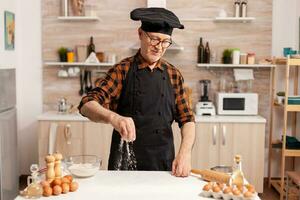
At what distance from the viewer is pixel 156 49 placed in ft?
6.94

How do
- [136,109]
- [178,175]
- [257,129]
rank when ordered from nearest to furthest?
[178,175] < [136,109] < [257,129]

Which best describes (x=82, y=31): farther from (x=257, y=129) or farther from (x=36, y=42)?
(x=257, y=129)

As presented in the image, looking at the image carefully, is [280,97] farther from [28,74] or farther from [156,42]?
[28,74]

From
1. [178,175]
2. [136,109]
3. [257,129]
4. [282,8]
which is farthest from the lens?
[282,8]

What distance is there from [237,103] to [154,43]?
255 cm

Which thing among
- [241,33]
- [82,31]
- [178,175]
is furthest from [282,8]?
[178,175]

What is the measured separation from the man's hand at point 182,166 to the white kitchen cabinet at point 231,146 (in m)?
2.17

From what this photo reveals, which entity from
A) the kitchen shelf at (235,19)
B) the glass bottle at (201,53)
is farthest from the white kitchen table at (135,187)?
the kitchen shelf at (235,19)

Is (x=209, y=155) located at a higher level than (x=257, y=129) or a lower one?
A: lower

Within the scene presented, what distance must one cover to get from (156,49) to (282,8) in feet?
9.80

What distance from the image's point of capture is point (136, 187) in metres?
1.88

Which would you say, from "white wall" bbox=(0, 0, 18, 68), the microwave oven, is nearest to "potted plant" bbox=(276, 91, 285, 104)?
the microwave oven

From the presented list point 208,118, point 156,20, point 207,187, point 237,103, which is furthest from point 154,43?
point 237,103

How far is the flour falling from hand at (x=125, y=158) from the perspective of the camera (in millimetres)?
2334
